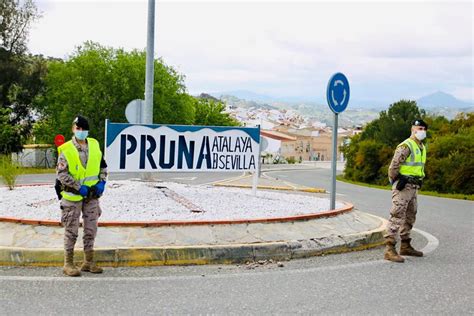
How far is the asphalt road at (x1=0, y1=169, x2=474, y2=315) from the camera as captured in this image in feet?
16.1

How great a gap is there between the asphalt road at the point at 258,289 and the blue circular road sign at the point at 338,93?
2822 millimetres

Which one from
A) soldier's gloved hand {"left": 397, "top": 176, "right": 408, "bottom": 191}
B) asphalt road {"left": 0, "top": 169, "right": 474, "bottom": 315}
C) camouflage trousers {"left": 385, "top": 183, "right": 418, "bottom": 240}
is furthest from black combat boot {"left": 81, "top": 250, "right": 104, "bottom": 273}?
soldier's gloved hand {"left": 397, "top": 176, "right": 408, "bottom": 191}

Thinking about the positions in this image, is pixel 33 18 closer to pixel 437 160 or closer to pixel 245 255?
pixel 437 160

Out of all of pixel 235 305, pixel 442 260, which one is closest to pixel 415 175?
pixel 442 260

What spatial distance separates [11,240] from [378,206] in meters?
10.6

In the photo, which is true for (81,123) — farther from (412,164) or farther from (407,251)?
(407,251)

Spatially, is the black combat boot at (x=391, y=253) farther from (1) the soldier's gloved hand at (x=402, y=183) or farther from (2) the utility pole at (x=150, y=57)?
(2) the utility pole at (x=150, y=57)

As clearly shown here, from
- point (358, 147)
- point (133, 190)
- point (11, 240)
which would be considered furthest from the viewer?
point (358, 147)

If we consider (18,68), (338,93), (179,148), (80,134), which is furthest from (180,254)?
(18,68)

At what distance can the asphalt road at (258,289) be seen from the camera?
490 centimetres

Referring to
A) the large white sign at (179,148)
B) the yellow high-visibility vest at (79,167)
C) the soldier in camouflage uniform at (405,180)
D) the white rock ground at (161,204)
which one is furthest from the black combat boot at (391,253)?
the yellow high-visibility vest at (79,167)

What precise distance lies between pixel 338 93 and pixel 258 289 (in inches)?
178

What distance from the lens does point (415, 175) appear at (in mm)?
7320

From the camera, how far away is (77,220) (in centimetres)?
597
